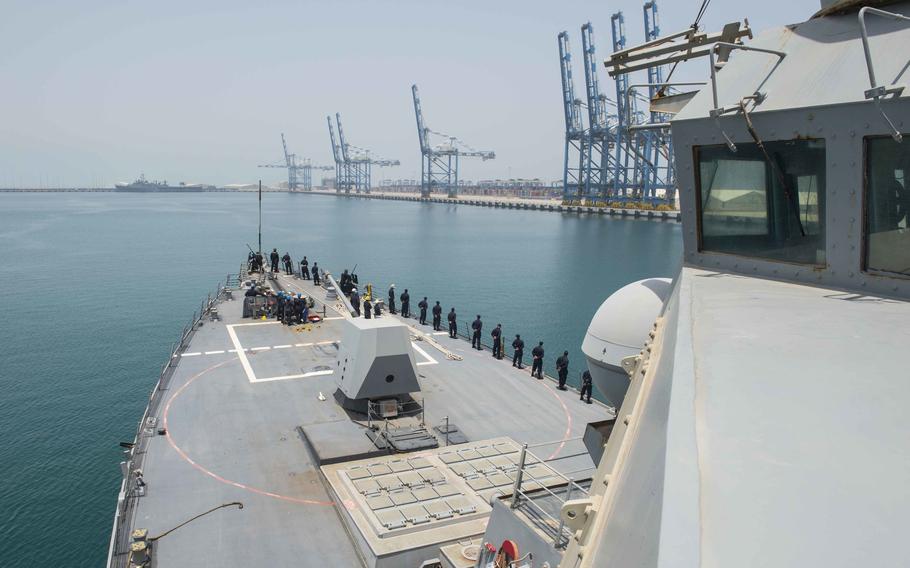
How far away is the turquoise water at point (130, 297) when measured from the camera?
691 inches

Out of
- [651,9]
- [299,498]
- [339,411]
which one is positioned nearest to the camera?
[299,498]

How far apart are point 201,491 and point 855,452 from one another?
11.4m

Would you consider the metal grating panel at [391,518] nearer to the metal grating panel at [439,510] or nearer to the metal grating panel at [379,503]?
the metal grating panel at [379,503]

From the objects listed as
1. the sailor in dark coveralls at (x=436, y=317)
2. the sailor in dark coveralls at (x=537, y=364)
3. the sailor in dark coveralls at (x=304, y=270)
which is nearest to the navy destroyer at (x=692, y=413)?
the sailor in dark coveralls at (x=537, y=364)

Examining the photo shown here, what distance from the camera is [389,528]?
31.6ft

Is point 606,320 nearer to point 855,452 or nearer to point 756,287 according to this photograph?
point 756,287

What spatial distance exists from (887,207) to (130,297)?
153 feet

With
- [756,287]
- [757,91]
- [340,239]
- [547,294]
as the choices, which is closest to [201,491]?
[756,287]

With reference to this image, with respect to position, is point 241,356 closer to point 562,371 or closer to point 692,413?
point 562,371

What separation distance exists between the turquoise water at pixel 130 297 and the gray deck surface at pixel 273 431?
144 inches

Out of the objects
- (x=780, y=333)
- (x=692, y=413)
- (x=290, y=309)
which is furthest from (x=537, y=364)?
(x=692, y=413)

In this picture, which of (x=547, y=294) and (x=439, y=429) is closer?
(x=439, y=429)

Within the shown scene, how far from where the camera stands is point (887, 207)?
548 cm

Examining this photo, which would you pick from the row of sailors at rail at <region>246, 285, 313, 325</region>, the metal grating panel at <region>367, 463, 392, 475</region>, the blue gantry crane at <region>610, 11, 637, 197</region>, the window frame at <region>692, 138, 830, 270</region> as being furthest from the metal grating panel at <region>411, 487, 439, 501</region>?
the blue gantry crane at <region>610, 11, 637, 197</region>
